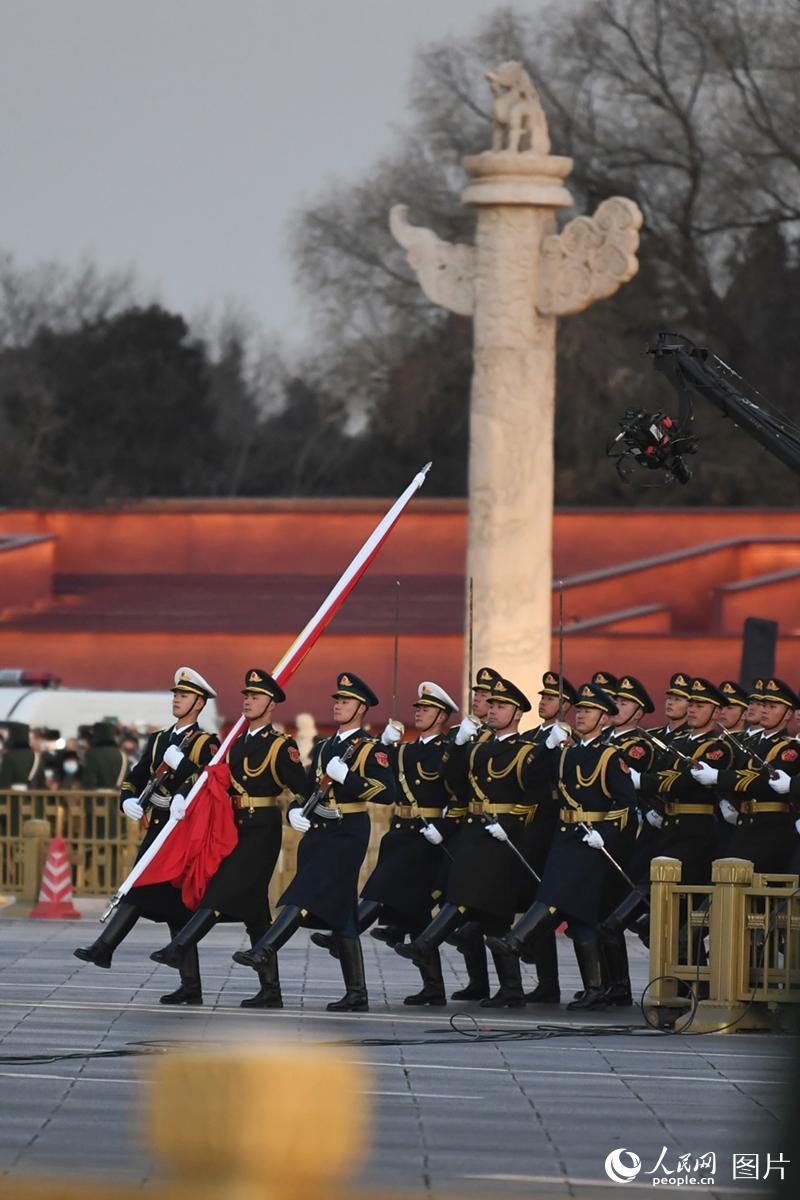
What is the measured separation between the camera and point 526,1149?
8344 mm

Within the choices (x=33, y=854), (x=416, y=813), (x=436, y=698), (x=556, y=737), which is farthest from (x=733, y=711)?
(x=33, y=854)

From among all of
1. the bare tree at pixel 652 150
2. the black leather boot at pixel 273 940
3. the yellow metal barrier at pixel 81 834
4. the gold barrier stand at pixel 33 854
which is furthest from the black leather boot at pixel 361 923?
the bare tree at pixel 652 150

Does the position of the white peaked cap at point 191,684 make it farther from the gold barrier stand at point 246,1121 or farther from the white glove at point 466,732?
the gold barrier stand at point 246,1121

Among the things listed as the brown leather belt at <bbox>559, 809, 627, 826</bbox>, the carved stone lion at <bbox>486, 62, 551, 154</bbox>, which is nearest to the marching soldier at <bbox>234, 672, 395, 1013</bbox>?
the brown leather belt at <bbox>559, 809, 627, 826</bbox>

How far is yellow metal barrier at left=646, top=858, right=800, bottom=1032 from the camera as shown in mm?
11938

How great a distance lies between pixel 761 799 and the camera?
13.1 m

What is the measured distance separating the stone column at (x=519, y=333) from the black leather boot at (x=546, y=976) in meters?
11.4

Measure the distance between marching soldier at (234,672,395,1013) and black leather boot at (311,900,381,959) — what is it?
0.24ft

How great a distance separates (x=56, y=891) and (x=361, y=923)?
21.2 ft

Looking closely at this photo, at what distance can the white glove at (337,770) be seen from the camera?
41.2 feet

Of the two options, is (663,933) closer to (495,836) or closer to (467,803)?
(495,836)

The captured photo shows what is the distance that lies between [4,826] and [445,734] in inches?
335

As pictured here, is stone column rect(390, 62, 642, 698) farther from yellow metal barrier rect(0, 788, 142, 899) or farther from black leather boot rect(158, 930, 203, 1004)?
black leather boot rect(158, 930, 203, 1004)

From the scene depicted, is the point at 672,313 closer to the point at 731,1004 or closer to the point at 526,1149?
the point at 731,1004
